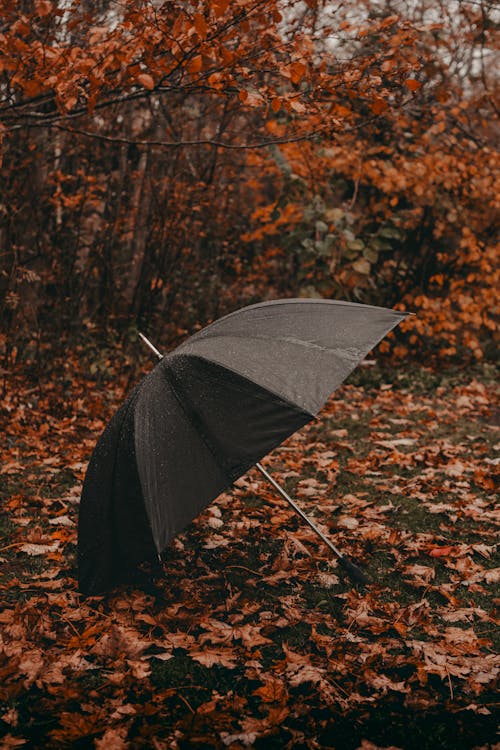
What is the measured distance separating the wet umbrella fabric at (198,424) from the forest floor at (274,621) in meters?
0.44

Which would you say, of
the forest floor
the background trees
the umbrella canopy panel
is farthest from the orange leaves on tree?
the forest floor

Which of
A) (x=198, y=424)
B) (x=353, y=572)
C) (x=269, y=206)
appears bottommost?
(x=353, y=572)

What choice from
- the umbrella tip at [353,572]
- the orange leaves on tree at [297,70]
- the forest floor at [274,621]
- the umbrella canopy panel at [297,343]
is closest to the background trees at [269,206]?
the orange leaves on tree at [297,70]

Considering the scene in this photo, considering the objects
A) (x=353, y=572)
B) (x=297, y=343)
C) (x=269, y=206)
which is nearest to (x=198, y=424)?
(x=297, y=343)

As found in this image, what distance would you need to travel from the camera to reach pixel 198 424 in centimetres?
267

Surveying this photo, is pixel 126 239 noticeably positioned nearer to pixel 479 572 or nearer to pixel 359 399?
pixel 359 399

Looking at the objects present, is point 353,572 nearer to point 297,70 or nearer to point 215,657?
point 215,657

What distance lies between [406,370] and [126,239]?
13.2 ft

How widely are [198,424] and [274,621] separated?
1.07 meters

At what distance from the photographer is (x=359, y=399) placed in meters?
7.75

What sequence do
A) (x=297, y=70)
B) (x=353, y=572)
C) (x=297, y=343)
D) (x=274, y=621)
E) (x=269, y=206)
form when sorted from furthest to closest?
(x=269, y=206) < (x=297, y=70) < (x=353, y=572) < (x=274, y=621) < (x=297, y=343)

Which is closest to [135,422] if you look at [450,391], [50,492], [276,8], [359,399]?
[50,492]

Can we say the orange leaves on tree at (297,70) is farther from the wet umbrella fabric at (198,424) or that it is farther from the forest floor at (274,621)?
the forest floor at (274,621)

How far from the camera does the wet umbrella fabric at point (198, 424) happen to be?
2.57 metres
